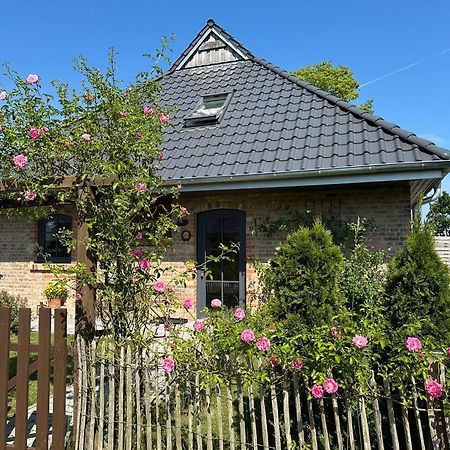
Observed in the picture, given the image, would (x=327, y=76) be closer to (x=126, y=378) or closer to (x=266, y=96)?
(x=266, y=96)

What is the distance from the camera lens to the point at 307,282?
367 cm

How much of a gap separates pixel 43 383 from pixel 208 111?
7.44 meters

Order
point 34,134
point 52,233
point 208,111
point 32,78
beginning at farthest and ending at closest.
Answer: point 52,233 → point 208,111 → point 32,78 → point 34,134

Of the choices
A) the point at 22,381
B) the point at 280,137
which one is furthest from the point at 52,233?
the point at 22,381

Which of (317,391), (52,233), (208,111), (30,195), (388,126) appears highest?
(208,111)

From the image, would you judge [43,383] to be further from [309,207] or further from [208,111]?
[208,111]

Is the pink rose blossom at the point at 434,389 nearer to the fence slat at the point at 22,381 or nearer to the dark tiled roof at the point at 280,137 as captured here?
the fence slat at the point at 22,381

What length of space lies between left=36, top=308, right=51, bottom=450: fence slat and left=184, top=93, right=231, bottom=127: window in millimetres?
6576

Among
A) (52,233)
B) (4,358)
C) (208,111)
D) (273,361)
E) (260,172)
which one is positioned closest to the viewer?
(273,361)

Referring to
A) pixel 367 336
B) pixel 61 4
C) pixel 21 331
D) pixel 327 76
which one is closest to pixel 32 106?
pixel 21 331

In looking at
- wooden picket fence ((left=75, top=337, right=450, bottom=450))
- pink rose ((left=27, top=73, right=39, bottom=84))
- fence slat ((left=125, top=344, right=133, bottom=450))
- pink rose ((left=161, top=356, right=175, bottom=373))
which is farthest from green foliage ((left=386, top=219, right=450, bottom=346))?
pink rose ((left=27, top=73, right=39, bottom=84))

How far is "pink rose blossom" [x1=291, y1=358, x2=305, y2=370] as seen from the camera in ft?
8.77

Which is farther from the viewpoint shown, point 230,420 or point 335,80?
point 335,80

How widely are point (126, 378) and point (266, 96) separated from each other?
299 inches
